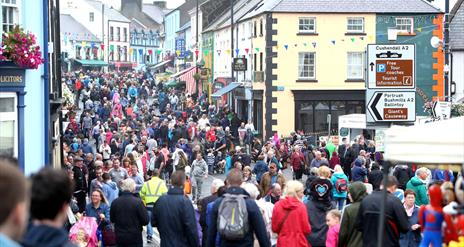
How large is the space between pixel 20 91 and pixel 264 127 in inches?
1181

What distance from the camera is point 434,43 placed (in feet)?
94.2

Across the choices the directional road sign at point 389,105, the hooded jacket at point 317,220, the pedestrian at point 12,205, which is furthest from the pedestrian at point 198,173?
the pedestrian at point 12,205

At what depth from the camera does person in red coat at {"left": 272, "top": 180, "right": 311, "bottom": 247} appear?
11773mm

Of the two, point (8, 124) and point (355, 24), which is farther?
point (355, 24)

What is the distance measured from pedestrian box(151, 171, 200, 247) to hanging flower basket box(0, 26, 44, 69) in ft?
18.8

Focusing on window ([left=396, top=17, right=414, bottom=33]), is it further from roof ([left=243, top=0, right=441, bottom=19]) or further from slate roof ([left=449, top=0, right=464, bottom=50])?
slate roof ([left=449, top=0, right=464, bottom=50])

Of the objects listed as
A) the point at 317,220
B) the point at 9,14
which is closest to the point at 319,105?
the point at 9,14

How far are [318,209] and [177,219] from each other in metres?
1.83

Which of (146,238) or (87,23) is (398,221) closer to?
(146,238)

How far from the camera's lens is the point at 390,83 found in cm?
1292

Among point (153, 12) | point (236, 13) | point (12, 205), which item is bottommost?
point (12, 205)

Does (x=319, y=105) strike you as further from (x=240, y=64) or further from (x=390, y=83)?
(x=390, y=83)

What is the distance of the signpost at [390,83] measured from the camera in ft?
42.0

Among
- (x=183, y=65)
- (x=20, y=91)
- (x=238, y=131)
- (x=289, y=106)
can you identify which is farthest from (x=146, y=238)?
(x=183, y=65)
